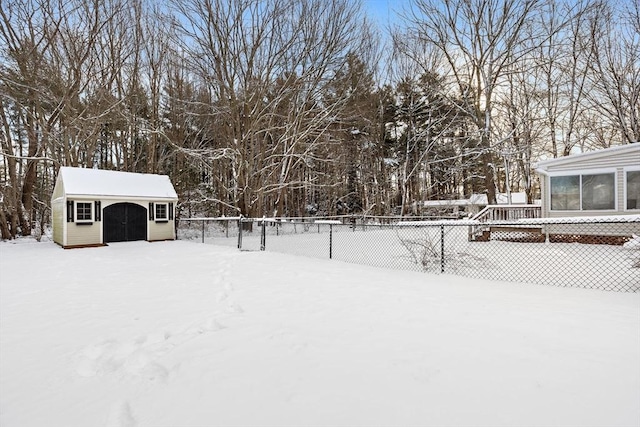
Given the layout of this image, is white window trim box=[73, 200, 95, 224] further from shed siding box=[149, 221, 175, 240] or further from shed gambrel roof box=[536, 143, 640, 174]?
shed gambrel roof box=[536, 143, 640, 174]

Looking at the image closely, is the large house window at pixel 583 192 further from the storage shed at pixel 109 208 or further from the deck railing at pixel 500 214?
the storage shed at pixel 109 208

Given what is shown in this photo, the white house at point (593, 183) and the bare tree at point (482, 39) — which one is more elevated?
the bare tree at point (482, 39)

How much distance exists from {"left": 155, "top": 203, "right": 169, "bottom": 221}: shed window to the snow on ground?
922cm

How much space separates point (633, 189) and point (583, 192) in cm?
120

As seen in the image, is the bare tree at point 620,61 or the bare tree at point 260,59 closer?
the bare tree at point 620,61

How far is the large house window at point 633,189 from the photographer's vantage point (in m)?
10.0

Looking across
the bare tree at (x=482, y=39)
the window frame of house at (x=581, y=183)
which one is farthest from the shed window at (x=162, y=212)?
the window frame of house at (x=581, y=183)

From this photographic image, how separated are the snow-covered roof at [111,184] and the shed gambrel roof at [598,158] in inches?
573

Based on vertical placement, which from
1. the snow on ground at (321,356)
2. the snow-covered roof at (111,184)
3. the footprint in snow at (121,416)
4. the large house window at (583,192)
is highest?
the snow-covered roof at (111,184)

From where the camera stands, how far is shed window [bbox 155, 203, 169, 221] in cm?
1384

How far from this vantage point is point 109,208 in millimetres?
12805

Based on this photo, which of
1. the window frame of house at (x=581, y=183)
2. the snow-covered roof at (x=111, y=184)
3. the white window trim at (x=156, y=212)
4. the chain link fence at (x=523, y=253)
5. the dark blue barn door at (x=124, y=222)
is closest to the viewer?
the chain link fence at (x=523, y=253)

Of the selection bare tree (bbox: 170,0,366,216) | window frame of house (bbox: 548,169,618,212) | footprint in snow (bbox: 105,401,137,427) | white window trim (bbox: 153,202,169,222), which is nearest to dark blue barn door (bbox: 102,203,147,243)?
white window trim (bbox: 153,202,169,222)

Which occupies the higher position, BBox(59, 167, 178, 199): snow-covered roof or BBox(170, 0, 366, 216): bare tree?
BBox(170, 0, 366, 216): bare tree
